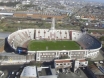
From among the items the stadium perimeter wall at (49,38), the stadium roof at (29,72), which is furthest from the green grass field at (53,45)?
the stadium roof at (29,72)

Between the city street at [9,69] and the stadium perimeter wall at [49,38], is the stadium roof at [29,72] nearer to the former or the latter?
the city street at [9,69]

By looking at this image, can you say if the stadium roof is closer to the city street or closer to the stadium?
the city street

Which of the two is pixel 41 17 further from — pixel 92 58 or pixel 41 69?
pixel 41 69

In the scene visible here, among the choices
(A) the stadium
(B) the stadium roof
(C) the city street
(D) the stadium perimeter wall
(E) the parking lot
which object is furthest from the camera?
(A) the stadium

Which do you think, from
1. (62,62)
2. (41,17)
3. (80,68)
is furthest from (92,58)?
(41,17)

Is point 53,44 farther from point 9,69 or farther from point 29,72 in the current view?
point 29,72

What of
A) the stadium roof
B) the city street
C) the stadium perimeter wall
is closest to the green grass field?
the stadium perimeter wall
